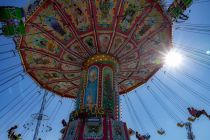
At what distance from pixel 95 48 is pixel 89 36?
96cm

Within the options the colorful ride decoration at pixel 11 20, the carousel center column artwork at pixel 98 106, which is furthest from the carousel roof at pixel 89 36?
the colorful ride decoration at pixel 11 20

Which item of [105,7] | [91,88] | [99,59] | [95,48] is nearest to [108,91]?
[91,88]

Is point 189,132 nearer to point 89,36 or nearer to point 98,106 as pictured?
point 98,106

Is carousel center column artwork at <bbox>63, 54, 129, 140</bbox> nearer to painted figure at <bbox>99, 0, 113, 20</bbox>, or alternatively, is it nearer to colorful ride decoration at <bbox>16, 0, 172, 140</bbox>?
colorful ride decoration at <bbox>16, 0, 172, 140</bbox>

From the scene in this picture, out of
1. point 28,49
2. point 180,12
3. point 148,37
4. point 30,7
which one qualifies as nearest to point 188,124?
point 148,37

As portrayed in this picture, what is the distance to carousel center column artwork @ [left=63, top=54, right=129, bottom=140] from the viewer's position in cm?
1082

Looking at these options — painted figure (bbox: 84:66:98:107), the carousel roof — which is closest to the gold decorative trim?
the carousel roof

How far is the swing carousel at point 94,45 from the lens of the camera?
37.4ft

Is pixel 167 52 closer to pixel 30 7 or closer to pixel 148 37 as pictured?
pixel 148 37

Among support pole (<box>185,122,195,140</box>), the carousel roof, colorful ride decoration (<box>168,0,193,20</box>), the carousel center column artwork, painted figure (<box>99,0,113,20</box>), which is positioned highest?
support pole (<box>185,122,195,140</box>)

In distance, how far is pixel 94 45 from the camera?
47.2 ft

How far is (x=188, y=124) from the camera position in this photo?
2302 centimetres

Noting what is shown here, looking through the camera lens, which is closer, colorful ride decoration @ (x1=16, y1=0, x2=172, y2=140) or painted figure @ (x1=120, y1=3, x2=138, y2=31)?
colorful ride decoration @ (x1=16, y1=0, x2=172, y2=140)

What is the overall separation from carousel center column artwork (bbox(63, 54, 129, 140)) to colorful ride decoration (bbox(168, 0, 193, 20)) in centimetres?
440
